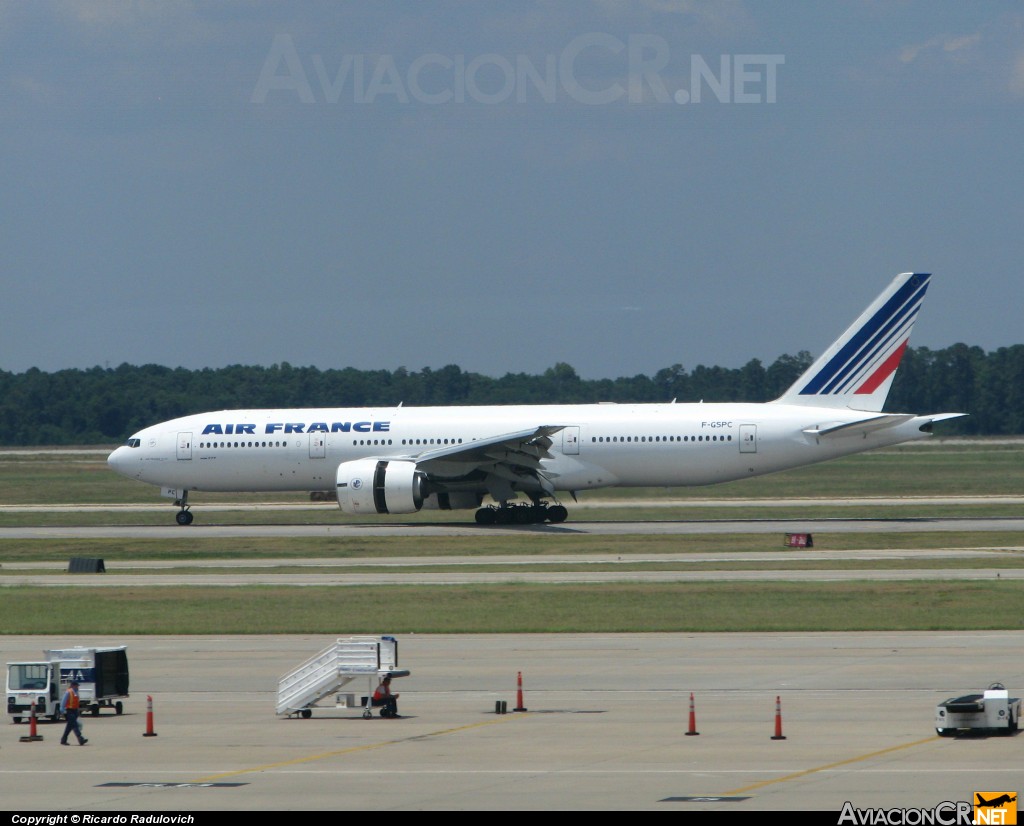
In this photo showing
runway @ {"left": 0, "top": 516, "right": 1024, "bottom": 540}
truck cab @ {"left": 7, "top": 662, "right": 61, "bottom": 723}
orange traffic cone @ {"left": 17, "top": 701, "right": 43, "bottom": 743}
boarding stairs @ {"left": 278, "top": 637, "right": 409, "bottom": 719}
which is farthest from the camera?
runway @ {"left": 0, "top": 516, "right": 1024, "bottom": 540}

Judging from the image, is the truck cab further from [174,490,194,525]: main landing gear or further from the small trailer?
[174,490,194,525]: main landing gear

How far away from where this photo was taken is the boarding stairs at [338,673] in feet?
72.6

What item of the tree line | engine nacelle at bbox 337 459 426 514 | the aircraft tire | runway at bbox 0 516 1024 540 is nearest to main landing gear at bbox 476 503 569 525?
the aircraft tire

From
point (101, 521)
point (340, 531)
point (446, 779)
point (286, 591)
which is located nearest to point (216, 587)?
point (286, 591)

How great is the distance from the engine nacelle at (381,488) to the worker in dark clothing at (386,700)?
99.8 feet

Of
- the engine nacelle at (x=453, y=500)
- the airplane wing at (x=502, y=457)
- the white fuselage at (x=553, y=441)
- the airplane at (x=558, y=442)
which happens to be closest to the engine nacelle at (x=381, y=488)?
A: the airplane at (x=558, y=442)

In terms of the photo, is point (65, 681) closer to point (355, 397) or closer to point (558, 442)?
point (558, 442)

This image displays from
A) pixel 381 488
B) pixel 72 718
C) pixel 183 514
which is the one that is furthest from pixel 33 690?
pixel 183 514

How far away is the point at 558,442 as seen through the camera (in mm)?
54500

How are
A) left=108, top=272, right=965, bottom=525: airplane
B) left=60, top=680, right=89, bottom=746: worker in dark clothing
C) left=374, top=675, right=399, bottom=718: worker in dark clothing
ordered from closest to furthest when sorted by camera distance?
left=60, top=680, right=89, bottom=746: worker in dark clothing < left=374, top=675, right=399, bottom=718: worker in dark clothing < left=108, top=272, right=965, bottom=525: airplane

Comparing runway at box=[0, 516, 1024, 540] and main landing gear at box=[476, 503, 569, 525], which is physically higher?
main landing gear at box=[476, 503, 569, 525]

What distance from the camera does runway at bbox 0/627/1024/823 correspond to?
15.9 meters

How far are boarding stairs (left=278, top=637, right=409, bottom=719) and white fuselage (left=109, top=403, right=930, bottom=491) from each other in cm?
3117

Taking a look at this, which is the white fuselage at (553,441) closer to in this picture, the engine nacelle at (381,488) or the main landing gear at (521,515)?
the main landing gear at (521,515)
